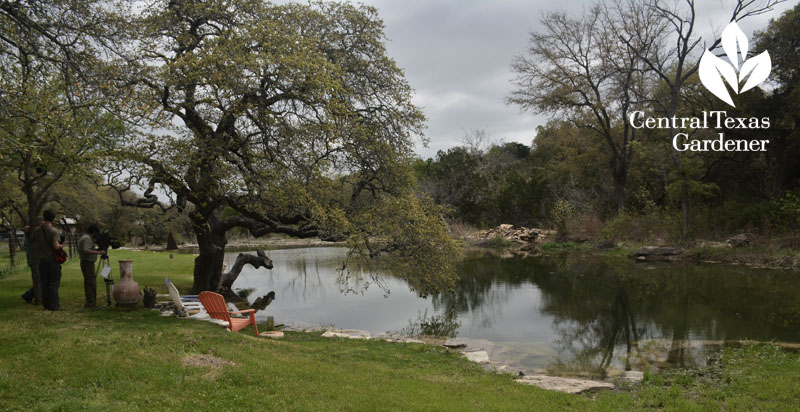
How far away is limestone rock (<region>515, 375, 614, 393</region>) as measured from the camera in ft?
22.2

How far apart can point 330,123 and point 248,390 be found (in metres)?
6.91

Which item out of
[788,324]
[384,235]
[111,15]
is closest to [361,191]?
[384,235]

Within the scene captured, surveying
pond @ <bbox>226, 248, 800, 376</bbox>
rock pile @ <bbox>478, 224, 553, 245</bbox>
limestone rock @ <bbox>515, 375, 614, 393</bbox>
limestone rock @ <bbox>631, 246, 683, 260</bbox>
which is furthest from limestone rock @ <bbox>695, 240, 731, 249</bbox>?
limestone rock @ <bbox>515, 375, 614, 393</bbox>

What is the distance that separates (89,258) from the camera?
998 cm

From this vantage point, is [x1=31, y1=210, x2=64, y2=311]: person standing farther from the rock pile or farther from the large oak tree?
the rock pile

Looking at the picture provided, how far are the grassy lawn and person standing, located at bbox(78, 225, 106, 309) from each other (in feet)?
4.84

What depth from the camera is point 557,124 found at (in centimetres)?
3488

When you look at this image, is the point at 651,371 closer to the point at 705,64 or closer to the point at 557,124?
the point at 705,64

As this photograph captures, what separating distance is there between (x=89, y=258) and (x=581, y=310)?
11.7 metres

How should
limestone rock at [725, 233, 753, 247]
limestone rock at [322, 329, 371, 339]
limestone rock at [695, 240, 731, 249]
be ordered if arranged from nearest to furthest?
limestone rock at [322, 329, 371, 339], limestone rock at [725, 233, 753, 247], limestone rock at [695, 240, 731, 249]

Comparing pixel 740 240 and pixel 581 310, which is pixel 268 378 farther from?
pixel 740 240

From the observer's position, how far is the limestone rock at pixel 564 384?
6769mm

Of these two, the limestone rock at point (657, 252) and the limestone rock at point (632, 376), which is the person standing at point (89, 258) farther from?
the limestone rock at point (657, 252)

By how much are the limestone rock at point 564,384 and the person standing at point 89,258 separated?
7.98m
